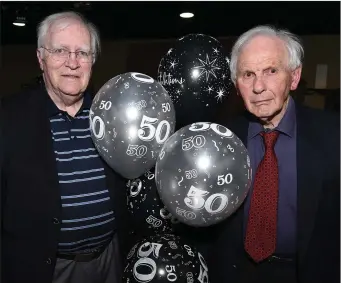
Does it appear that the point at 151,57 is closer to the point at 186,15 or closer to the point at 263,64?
the point at 186,15

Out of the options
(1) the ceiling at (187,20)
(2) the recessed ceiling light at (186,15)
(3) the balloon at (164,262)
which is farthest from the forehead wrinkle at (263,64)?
(2) the recessed ceiling light at (186,15)

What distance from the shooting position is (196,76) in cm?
175

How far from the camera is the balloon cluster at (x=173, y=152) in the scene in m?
1.42

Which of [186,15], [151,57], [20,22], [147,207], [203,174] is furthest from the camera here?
[151,57]

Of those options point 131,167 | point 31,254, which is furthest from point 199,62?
point 31,254

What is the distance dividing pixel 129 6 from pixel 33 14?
0.92 m

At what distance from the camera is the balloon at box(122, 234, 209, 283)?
1.58 metres

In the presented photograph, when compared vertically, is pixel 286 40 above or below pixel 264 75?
above

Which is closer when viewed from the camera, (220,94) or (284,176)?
(284,176)

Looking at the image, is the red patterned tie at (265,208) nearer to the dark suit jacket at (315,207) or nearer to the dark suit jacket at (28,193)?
the dark suit jacket at (315,207)

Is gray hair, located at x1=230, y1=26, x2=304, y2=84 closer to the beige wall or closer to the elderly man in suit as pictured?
the elderly man in suit

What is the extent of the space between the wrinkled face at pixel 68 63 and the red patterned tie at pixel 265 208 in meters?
0.75

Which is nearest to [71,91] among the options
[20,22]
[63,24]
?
[63,24]

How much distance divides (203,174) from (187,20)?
3.31m
